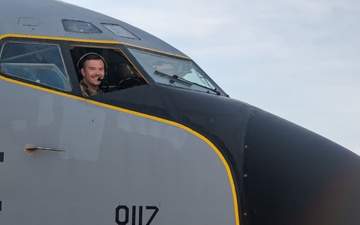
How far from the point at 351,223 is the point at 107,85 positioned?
3.40 metres

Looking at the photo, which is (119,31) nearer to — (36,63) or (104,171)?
(36,63)

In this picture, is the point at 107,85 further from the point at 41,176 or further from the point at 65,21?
the point at 41,176

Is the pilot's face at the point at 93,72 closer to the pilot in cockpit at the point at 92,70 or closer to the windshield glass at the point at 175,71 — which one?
the pilot in cockpit at the point at 92,70

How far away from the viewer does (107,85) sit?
8.66m

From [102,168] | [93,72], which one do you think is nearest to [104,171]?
[102,168]

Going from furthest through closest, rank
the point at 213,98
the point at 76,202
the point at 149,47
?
the point at 149,47 < the point at 213,98 < the point at 76,202

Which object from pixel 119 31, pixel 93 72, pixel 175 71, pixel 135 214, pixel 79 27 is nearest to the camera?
pixel 135 214

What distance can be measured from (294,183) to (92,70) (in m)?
2.81

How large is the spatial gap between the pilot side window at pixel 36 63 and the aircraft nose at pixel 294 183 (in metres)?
2.35

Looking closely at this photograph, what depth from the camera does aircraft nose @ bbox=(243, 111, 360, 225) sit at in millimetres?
7617

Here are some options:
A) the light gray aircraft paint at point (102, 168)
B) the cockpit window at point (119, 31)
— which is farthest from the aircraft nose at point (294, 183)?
the cockpit window at point (119, 31)

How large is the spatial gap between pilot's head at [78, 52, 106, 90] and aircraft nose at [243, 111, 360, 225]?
1978 mm

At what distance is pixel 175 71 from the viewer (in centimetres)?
905

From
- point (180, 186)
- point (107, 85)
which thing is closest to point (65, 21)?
point (107, 85)
